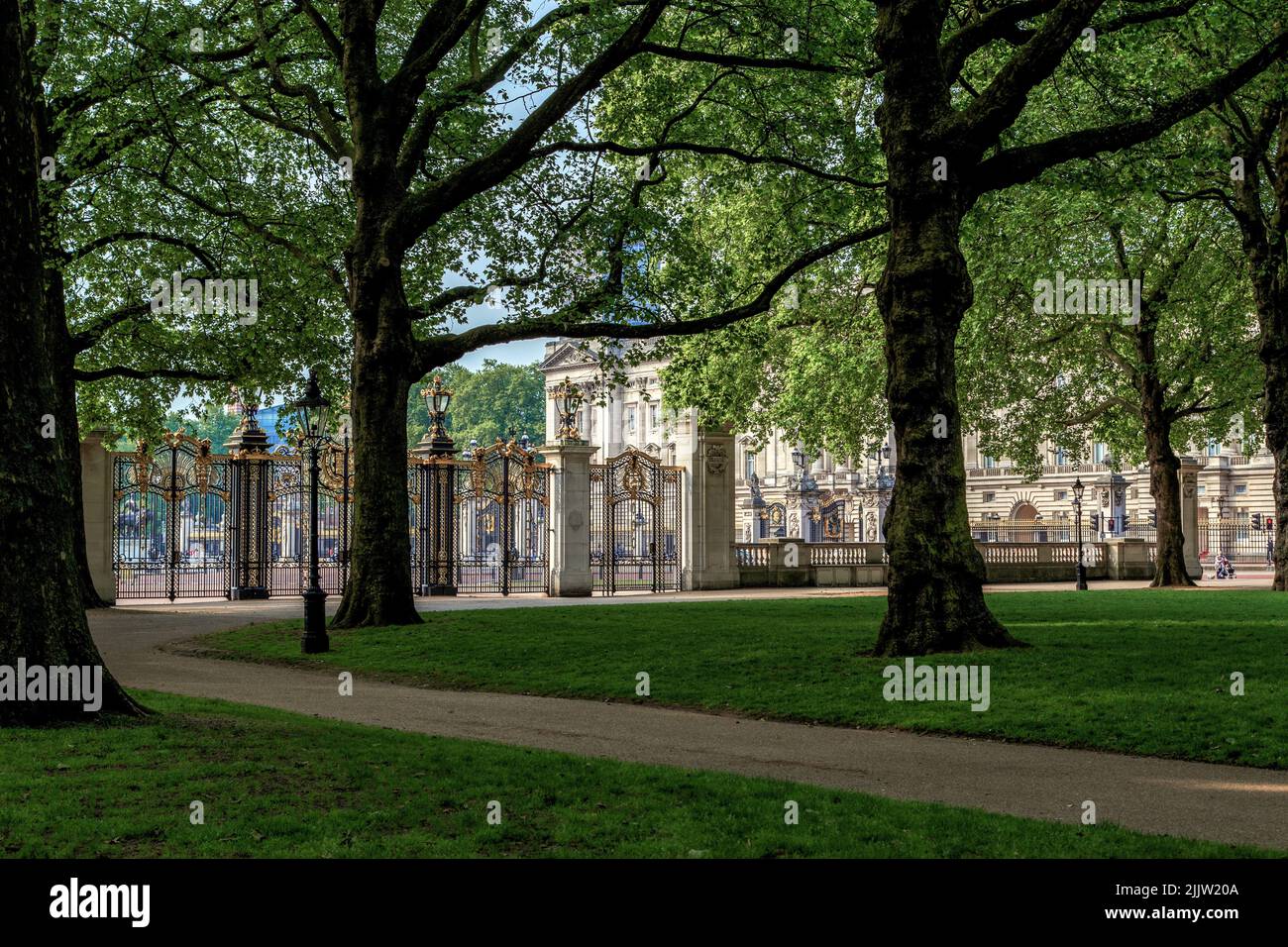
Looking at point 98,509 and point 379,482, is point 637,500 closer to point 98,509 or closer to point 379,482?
point 98,509

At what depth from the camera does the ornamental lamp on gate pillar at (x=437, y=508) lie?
34188 mm

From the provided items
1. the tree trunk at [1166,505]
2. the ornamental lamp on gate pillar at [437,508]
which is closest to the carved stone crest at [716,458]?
the ornamental lamp on gate pillar at [437,508]

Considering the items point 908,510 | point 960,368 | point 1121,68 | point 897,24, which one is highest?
point 1121,68

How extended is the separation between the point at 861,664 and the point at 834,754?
4.49 meters

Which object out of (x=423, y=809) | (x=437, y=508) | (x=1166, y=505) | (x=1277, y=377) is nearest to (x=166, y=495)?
(x=437, y=508)

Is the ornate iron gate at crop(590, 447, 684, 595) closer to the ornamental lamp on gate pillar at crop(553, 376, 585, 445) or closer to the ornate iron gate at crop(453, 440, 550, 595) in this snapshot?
the ornamental lamp on gate pillar at crop(553, 376, 585, 445)

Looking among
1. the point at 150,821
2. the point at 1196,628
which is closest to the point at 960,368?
the point at 1196,628

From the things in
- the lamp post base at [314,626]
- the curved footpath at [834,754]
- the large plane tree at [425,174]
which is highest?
the large plane tree at [425,174]

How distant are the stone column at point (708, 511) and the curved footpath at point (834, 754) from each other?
63.6 ft

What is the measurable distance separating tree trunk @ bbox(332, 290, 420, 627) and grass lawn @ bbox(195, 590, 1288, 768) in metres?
0.89

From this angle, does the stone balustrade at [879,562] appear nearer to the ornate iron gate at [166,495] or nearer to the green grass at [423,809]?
the ornate iron gate at [166,495]
